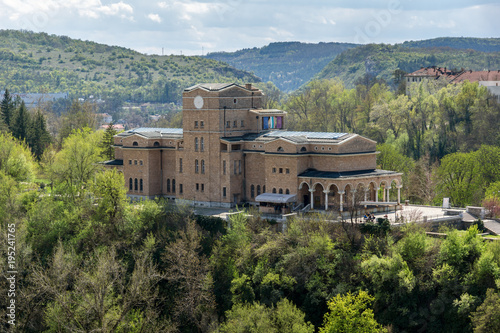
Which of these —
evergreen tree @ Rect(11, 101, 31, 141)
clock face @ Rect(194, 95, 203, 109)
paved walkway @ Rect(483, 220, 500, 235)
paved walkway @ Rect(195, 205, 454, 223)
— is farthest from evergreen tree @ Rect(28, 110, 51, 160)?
paved walkway @ Rect(483, 220, 500, 235)

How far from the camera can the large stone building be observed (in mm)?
63562

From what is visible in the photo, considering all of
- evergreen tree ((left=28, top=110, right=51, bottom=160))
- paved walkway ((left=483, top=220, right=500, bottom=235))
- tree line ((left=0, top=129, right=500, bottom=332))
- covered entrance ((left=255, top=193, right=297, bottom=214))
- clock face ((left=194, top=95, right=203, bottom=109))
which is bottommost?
tree line ((left=0, top=129, right=500, bottom=332))

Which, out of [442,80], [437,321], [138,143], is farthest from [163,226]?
[442,80]

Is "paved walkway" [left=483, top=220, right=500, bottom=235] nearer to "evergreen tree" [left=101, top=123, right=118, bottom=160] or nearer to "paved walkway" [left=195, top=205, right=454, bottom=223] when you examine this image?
"paved walkway" [left=195, top=205, right=454, bottom=223]

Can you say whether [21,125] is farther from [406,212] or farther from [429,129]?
[406,212]

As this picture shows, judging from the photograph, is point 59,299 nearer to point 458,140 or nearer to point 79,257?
point 79,257

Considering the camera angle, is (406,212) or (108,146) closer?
(406,212)

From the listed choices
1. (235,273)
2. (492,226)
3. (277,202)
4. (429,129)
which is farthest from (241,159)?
(429,129)

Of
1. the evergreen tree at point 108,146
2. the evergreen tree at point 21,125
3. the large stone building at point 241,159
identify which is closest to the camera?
the large stone building at point 241,159

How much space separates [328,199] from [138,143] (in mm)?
20161

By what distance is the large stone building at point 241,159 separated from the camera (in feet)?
209

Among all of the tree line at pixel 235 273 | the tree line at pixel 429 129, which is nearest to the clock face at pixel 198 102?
the tree line at pixel 235 273

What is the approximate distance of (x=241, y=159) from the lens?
226 ft

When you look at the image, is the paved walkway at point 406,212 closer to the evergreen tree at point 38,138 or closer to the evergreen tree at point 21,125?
the evergreen tree at point 38,138
